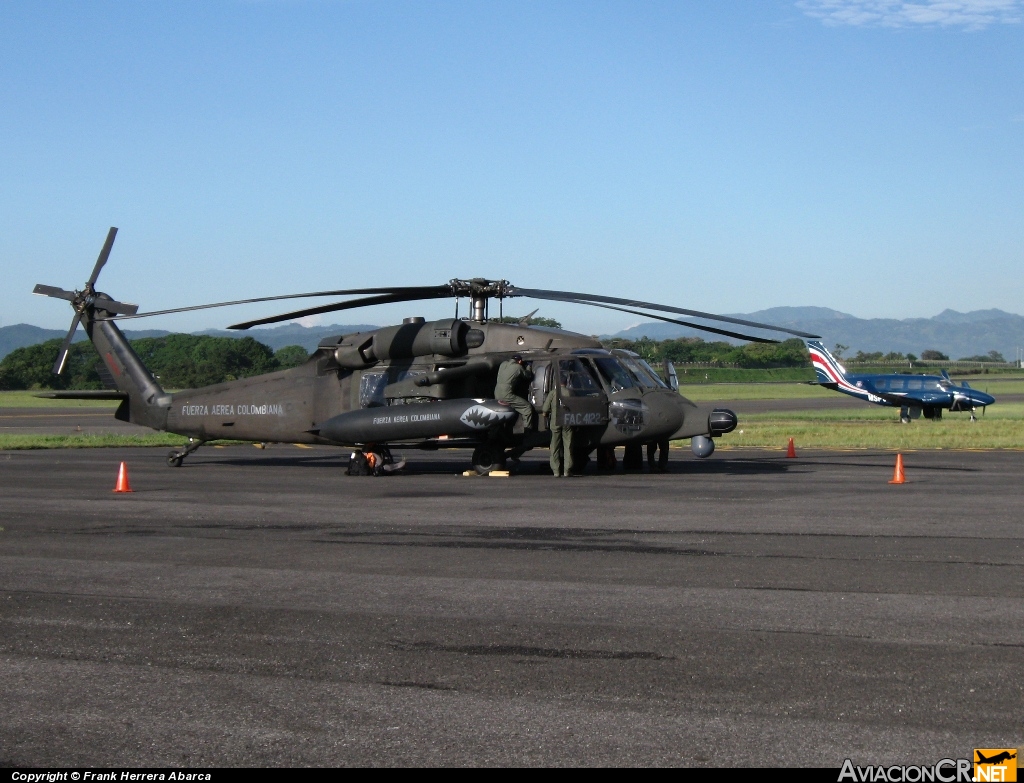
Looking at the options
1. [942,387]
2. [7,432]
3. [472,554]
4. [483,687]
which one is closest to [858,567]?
[472,554]

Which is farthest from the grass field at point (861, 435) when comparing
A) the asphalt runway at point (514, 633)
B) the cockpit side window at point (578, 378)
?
the asphalt runway at point (514, 633)

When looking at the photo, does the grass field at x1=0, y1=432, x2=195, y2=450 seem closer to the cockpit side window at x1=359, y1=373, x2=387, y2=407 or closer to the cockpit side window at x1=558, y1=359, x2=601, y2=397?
the cockpit side window at x1=359, y1=373, x2=387, y2=407

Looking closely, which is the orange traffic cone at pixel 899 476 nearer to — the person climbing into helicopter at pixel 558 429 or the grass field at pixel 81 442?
the person climbing into helicopter at pixel 558 429

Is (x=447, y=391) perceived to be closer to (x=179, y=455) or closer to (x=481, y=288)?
(x=481, y=288)

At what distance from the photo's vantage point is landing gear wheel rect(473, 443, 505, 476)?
19781mm

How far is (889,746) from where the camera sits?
4.84m

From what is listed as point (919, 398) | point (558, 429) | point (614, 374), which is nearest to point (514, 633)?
point (558, 429)

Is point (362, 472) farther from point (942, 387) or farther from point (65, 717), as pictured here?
point (942, 387)

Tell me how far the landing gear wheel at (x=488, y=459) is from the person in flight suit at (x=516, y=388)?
33.3 inches

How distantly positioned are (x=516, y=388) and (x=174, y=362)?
44901 mm

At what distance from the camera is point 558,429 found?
1905 cm

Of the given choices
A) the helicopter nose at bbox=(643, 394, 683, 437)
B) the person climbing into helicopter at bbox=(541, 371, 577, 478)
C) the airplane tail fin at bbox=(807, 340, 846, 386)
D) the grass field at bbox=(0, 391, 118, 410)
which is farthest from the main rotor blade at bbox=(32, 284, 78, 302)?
the grass field at bbox=(0, 391, 118, 410)

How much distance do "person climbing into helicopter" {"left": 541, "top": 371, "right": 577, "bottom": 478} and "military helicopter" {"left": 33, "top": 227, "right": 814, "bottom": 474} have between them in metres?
0.05

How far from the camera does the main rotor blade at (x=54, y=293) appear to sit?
21.6 meters
